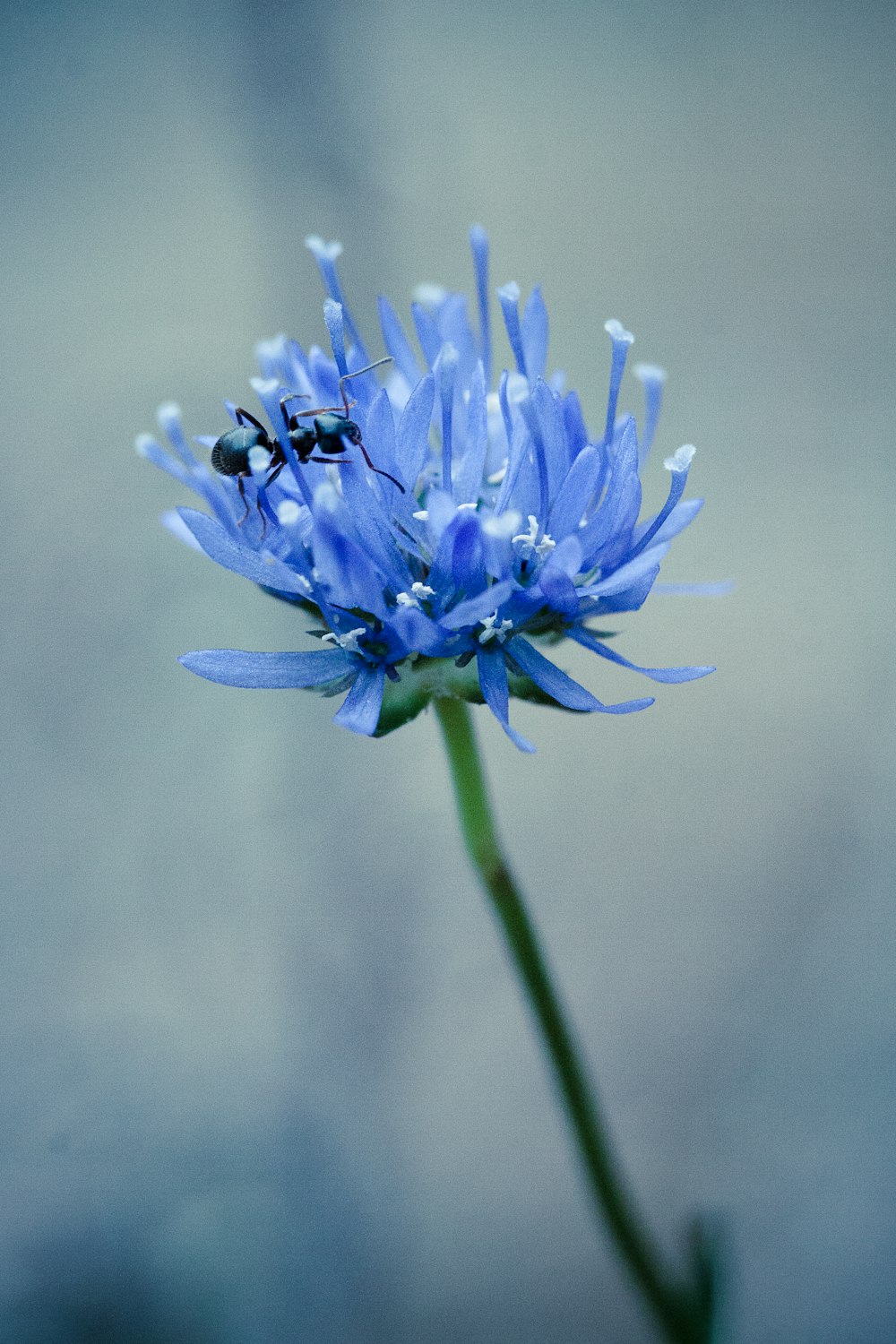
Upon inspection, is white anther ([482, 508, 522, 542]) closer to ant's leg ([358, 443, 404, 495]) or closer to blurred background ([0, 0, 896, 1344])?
ant's leg ([358, 443, 404, 495])

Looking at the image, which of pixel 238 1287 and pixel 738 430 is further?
pixel 738 430

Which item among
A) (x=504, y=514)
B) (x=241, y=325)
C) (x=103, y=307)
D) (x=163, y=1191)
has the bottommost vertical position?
(x=163, y=1191)

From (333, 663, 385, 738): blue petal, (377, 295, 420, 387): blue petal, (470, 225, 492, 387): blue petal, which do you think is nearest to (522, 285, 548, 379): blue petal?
(470, 225, 492, 387): blue petal

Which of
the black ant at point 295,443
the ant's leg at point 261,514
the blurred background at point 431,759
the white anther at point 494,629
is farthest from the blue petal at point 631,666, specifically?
the blurred background at point 431,759

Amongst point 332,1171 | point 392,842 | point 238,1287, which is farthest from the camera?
point 392,842

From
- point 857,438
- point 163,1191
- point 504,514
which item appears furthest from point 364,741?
point 504,514

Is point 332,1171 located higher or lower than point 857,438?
lower

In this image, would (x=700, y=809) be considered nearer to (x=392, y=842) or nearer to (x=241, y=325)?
(x=392, y=842)
